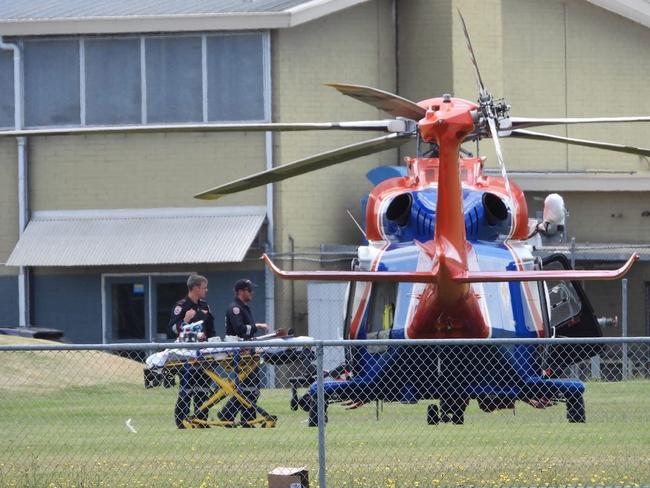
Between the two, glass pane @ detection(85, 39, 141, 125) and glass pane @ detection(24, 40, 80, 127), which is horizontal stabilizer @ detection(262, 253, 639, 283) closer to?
glass pane @ detection(85, 39, 141, 125)

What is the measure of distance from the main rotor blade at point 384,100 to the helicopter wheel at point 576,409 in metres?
3.48

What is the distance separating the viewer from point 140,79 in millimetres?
32375

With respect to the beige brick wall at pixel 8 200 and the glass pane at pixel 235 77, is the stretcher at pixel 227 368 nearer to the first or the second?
the glass pane at pixel 235 77

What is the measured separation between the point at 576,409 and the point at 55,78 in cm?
1901

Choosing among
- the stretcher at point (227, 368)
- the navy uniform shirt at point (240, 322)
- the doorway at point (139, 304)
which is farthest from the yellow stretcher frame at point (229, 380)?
the doorway at point (139, 304)

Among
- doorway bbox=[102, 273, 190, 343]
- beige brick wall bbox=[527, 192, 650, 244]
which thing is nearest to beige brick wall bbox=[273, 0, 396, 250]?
doorway bbox=[102, 273, 190, 343]

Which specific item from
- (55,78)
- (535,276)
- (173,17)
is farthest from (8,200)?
(535,276)

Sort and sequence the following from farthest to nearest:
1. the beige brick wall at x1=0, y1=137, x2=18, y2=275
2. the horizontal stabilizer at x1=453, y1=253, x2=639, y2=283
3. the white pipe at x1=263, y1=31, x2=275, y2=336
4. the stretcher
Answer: the beige brick wall at x1=0, y1=137, x2=18, y2=275 < the white pipe at x1=263, y1=31, x2=275, y2=336 < the stretcher < the horizontal stabilizer at x1=453, y1=253, x2=639, y2=283

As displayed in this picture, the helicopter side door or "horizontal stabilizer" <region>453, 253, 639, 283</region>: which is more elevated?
"horizontal stabilizer" <region>453, 253, 639, 283</region>

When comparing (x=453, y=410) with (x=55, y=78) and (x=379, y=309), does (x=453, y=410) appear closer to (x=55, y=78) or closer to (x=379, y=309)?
(x=379, y=309)

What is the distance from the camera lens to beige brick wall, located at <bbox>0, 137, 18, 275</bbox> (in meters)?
33.2

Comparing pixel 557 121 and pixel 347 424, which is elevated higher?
pixel 557 121

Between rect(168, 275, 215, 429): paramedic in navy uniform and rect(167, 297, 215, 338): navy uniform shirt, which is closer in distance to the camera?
rect(168, 275, 215, 429): paramedic in navy uniform

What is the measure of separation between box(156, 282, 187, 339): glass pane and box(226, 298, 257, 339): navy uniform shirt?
45.9 feet
